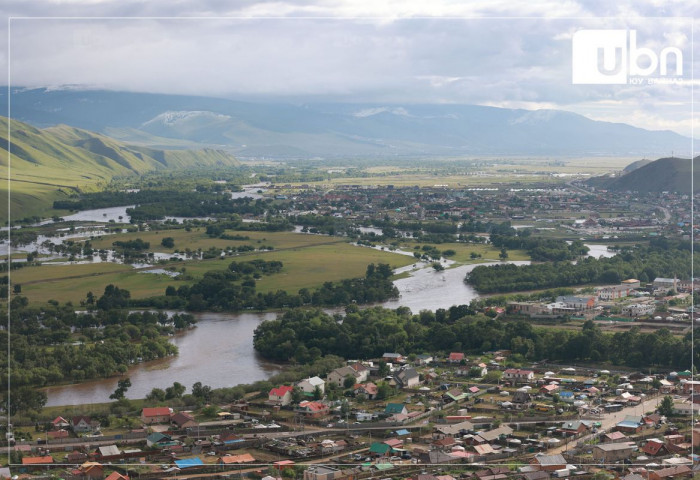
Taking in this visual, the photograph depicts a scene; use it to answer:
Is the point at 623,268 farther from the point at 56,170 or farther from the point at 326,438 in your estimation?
the point at 56,170

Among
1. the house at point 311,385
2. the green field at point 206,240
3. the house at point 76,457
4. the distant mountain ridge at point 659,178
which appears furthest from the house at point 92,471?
the green field at point 206,240

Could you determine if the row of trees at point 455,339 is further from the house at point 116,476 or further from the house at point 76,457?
the house at point 116,476

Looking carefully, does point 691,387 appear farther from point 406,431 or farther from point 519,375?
point 406,431

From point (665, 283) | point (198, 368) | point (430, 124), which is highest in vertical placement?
point (430, 124)

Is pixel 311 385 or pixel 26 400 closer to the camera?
Result: pixel 26 400

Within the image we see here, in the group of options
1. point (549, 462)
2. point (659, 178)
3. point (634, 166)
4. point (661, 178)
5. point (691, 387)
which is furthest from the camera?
point (634, 166)

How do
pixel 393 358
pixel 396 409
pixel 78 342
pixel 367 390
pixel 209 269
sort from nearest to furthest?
pixel 396 409 → pixel 367 390 → pixel 393 358 → pixel 78 342 → pixel 209 269

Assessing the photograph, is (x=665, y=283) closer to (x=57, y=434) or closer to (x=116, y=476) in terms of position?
(x=57, y=434)

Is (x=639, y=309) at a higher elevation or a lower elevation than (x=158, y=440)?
higher

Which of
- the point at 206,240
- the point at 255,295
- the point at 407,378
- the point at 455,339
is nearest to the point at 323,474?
the point at 407,378
